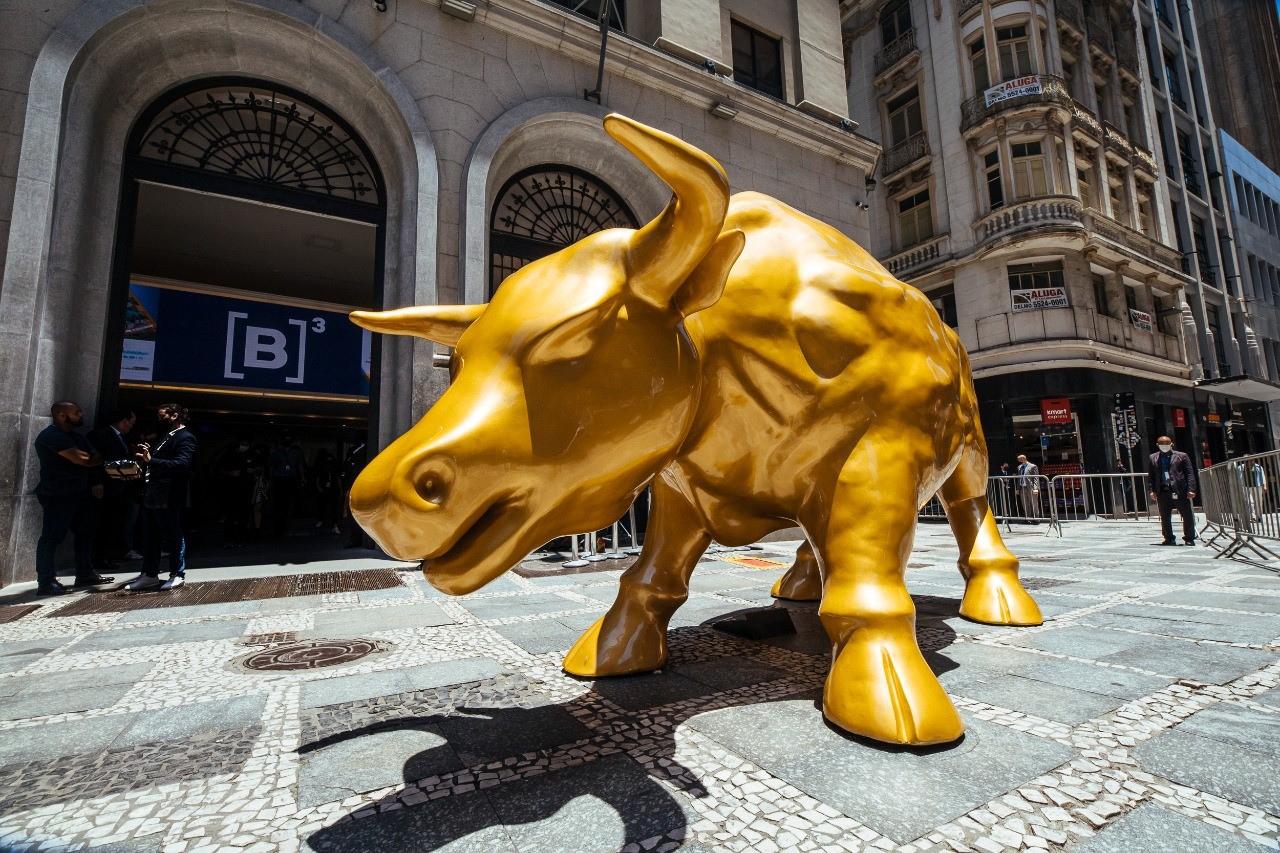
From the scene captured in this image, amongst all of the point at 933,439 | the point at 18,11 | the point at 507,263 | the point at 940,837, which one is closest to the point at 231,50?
the point at 18,11

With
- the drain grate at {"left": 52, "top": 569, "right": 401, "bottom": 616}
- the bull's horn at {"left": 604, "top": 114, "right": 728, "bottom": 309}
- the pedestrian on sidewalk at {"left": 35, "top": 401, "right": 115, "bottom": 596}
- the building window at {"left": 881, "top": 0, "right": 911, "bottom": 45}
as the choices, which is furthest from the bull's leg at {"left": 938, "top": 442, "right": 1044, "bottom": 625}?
the building window at {"left": 881, "top": 0, "right": 911, "bottom": 45}

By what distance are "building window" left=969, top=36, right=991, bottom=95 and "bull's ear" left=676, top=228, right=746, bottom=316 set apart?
80.0ft

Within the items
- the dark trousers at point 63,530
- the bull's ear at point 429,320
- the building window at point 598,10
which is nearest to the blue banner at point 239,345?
the dark trousers at point 63,530

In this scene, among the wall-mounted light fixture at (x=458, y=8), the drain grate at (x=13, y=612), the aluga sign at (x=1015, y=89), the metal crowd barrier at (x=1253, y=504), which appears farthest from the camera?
the aluga sign at (x=1015, y=89)

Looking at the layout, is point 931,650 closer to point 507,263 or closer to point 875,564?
point 875,564

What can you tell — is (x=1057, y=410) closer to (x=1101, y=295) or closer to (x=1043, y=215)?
(x=1101, y=295)

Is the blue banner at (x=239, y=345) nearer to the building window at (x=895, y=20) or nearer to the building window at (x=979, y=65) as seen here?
the building window at (x=979, y=65)

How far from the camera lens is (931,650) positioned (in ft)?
9.48

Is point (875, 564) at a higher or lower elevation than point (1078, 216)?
lower

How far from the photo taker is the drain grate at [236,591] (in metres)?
4.87

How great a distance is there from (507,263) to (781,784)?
8.81 meters

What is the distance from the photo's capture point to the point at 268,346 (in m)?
11.1

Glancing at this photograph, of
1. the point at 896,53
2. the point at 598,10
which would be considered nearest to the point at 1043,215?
the point at 896,53

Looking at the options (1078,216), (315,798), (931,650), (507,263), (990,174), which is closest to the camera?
(315,798)
